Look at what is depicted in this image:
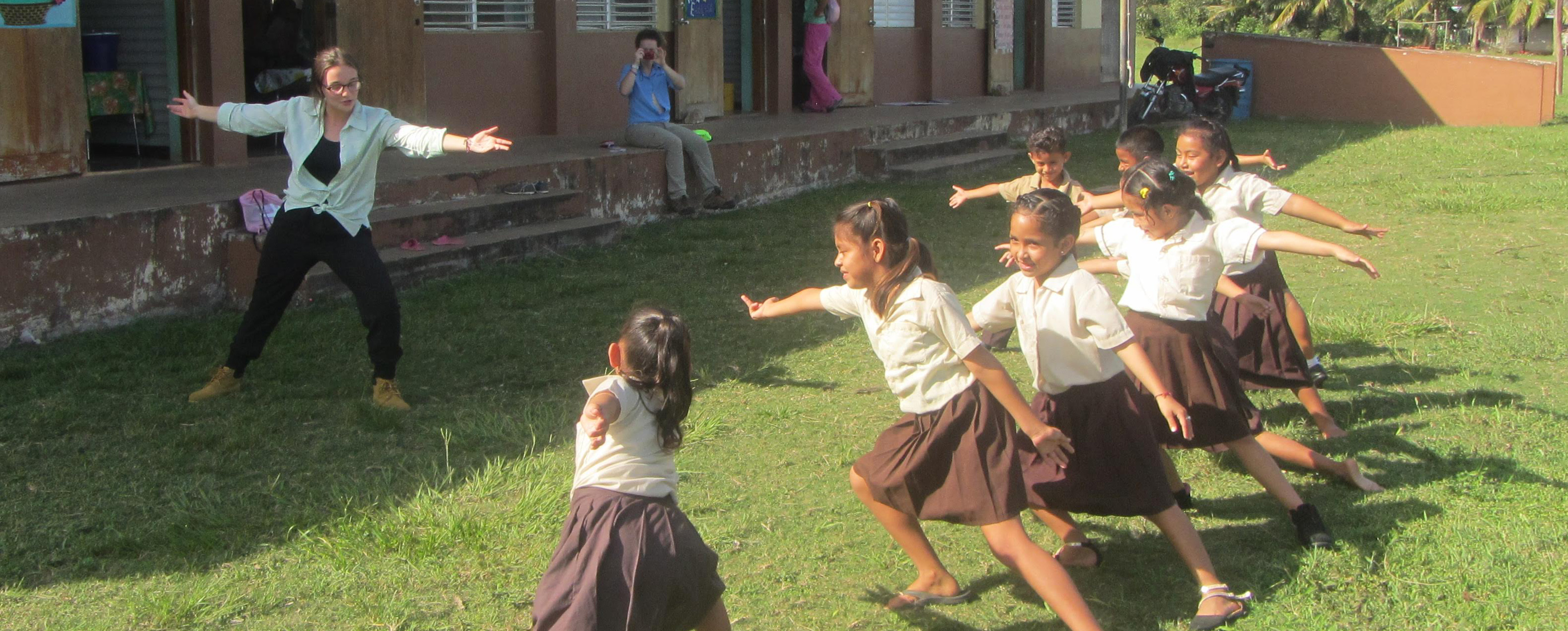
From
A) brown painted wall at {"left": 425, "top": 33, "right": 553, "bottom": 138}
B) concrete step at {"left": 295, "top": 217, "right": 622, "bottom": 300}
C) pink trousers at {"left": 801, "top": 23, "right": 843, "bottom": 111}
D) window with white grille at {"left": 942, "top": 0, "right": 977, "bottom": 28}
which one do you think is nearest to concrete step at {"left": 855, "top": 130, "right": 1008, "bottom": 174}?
pink trousers at {"left": 801, "top": 23, "right": 843, "bottom": 111}

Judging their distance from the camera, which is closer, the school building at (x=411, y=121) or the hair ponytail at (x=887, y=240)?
the hair ponytail at (x=887, y=240)

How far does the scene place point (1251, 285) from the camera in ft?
17.1

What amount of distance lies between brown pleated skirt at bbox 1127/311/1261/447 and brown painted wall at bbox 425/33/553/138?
6990mm

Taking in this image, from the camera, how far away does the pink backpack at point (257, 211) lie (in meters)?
7.06

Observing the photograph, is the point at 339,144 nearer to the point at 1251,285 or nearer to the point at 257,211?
the point at 257,211

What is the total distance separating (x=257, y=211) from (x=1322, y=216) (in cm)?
511

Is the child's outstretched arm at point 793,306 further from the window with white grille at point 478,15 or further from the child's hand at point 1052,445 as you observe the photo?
the window with white grille at point 478,15

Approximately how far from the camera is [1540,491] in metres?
4.48

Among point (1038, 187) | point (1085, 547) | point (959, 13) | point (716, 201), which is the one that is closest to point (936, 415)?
point (1085, 547)

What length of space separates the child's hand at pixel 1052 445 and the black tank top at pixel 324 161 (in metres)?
3.15

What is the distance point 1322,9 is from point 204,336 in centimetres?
3505

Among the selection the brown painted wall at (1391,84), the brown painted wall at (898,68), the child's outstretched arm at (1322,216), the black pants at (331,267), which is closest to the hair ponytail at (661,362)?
the child's outstretched arm at (1322,216)

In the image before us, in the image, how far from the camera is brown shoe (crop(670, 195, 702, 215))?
32.6 ft

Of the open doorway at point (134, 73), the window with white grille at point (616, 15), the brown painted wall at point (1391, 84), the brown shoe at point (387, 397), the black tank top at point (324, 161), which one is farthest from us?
the brown painted wall at point (1391, 84)
